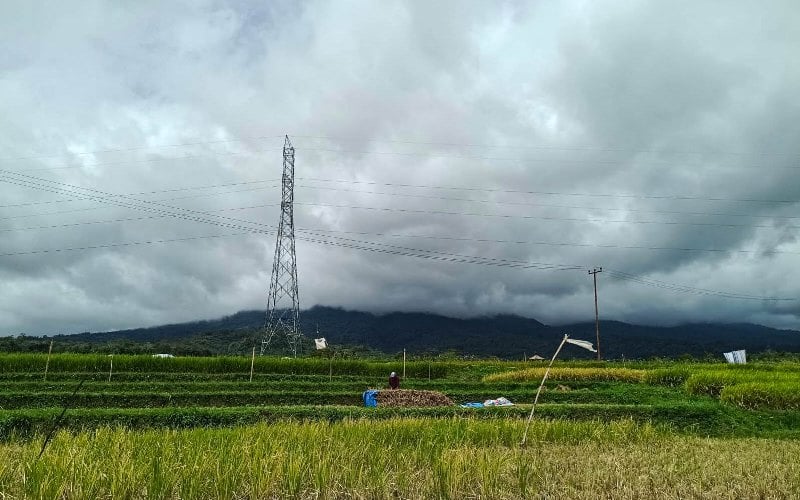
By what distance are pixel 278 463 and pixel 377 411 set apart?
29.2ft

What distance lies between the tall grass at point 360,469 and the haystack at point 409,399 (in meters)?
7.75

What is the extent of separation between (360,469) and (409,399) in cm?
1133

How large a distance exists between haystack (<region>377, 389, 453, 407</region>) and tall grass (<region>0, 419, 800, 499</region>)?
7.75 metres

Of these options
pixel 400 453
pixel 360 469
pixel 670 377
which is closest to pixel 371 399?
pixel 400 453

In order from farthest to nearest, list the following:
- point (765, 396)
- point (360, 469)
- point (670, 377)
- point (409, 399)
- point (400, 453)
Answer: point (670, 377), point (765, 396), point (409, 399), point (400, 453), point (360, 469)

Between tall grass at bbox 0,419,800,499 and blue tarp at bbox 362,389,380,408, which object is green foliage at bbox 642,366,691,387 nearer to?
blue tarp at bbox 362,389,380,408

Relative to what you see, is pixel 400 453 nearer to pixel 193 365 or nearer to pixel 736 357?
pixel 193 365

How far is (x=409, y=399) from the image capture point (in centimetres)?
1711

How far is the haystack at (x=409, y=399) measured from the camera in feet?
55.2

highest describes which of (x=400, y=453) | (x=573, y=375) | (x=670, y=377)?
(x=400, y=453)

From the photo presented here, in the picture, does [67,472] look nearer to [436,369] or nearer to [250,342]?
[436,369]

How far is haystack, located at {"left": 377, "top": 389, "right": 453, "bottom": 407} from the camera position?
16.8 meters

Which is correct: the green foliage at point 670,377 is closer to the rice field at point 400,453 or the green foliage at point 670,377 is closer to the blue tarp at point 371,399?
the rice field at point 400,453

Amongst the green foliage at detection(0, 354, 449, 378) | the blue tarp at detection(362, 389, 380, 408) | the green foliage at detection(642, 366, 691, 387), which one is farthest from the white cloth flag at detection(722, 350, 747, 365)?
the blue tarp at detection(362, 389, 380, 408)
